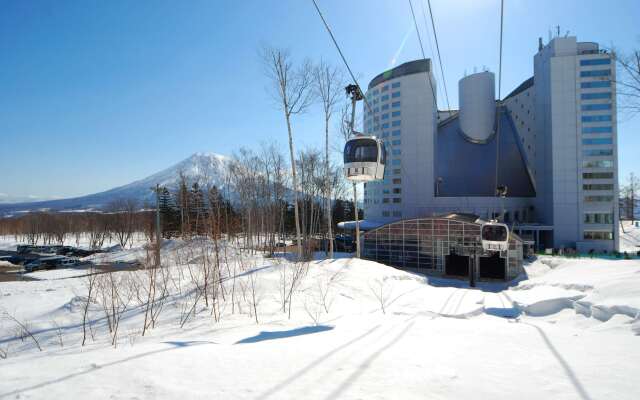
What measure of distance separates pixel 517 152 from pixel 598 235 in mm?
18079

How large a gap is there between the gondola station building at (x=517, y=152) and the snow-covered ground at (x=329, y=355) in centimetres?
1886

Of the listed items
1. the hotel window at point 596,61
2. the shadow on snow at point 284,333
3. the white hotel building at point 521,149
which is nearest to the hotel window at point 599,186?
the white hotel building at point 521,149

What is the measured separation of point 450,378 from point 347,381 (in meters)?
1.13

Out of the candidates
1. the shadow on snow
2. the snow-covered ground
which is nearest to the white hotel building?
the snow-covered ground

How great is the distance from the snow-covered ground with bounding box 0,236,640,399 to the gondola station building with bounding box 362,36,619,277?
61.9ft

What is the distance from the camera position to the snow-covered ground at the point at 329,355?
3.10m

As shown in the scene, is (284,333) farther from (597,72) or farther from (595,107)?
(597,72)

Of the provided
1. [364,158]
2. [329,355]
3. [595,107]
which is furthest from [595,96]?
[329,355]

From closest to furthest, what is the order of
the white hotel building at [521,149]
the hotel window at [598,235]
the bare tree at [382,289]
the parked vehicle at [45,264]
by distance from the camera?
the bare tree at [382,289] < the parked vehicle at [45,264] < the hotel window at [598,235] < the white hotel building at [521,149]

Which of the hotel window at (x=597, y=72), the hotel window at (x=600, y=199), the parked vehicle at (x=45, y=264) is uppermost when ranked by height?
the hotel window at (x=597, y=72)

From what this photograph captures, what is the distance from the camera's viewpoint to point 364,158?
1219cm

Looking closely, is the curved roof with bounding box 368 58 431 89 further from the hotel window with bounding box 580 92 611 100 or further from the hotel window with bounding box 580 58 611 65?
the hotel window with bounding box 580 92 611 100

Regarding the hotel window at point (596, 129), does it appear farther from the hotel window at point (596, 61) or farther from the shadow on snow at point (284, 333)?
the shadow on snow at point (284, 333)

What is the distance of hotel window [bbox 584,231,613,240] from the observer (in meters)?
36.6
